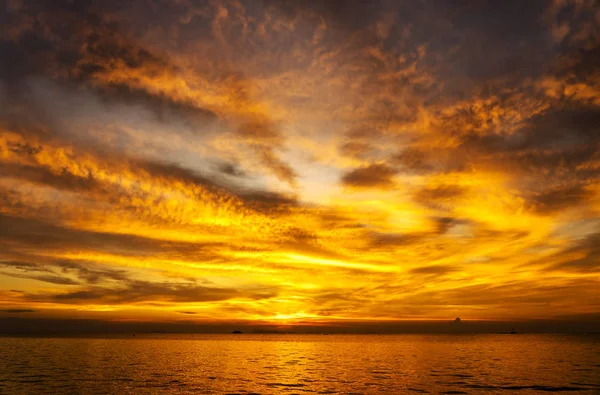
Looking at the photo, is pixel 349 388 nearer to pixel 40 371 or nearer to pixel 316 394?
pixel 316 394

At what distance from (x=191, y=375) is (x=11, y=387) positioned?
81.2 feet

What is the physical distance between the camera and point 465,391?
50750mm

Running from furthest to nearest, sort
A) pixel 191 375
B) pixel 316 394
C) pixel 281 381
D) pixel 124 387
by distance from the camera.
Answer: pixel 191 375, pixel 281 381, pixel 124 387, pixel 316 394

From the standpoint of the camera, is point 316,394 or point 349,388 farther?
point 349,388

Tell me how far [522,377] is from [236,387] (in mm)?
44288

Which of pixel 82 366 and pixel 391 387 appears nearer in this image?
pixel 391 387

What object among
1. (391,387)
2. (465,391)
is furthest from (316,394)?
(465,391)

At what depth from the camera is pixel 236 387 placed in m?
55.0

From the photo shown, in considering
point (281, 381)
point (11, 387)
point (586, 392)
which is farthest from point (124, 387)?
point (586, 392)

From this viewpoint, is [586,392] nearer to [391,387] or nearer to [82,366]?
[391,387]

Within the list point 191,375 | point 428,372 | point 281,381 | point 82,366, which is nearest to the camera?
point 281,381

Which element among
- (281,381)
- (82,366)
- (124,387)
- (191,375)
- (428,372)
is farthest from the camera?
(82,366)

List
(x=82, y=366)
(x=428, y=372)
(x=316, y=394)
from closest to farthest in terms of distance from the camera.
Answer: (x=316, y=394), (x=428, y=372), (x=82, y=366)

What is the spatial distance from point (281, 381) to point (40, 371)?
4196 cm
